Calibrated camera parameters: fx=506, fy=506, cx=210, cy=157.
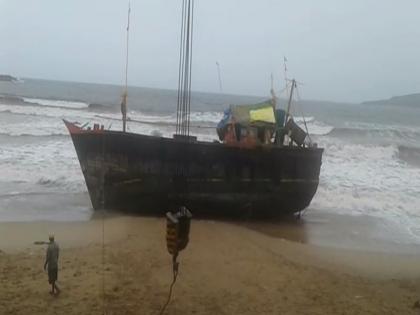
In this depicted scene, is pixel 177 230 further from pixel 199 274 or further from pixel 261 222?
pixel 261 222

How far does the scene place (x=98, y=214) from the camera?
14891 mm

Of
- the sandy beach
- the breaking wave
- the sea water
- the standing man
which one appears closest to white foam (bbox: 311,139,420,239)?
the sea water

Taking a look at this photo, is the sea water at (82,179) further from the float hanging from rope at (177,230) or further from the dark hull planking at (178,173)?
the float hanging from rope at (177,230)

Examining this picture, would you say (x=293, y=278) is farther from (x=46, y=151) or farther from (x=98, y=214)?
(x=46, y=151)

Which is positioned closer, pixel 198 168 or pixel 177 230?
pixel 177 230

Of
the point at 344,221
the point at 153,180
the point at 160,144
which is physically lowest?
the point at 344,221

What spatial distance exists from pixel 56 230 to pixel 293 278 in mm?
6326

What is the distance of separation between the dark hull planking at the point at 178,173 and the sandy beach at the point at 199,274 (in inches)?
38.2

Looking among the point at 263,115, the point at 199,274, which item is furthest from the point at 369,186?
the point at 199,274

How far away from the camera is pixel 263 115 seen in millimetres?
15844

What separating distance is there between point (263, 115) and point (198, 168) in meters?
2.85

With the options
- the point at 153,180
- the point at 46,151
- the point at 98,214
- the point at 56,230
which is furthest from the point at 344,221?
the point at 46,151

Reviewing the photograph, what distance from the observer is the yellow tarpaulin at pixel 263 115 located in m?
15.8

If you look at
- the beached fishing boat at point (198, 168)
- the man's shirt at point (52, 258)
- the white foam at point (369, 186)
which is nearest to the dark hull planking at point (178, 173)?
the beached fishing boat at point (198, 168)
